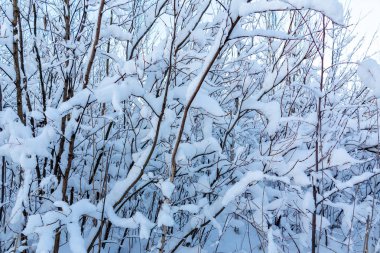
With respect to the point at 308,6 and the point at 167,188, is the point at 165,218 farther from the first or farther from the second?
the point at 308,6

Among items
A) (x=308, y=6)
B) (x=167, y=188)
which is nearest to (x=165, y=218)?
(x=167, y=188)

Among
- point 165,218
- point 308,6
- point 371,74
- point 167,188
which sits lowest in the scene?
point 165,218

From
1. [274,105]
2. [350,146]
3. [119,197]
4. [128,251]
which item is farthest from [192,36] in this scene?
[128,251]

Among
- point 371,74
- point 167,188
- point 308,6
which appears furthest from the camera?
point 167,188

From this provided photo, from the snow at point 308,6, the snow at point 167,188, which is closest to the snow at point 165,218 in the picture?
the snow at point 167,188

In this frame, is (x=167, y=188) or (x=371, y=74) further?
(x=167, y=188)

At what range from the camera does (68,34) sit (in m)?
2.00

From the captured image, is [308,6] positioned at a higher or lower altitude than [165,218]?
higher

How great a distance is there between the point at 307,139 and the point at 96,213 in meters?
1.13

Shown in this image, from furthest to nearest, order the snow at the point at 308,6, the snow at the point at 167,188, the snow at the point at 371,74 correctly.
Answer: the snow at the point at 167,188
the snow at the point at 371,74
the snow at the point at 308,6

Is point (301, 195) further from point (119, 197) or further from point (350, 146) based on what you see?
point (119, 197)

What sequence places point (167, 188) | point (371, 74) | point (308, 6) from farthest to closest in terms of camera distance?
point (167, 188)
point (371, 74)
point (308, 6)

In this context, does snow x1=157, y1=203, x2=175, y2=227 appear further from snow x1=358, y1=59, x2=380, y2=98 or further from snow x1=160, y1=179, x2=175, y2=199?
snow x1=358, y1=59, x2=380, y2=98

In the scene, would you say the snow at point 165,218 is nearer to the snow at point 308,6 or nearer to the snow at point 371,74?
the snow at point 308,6
